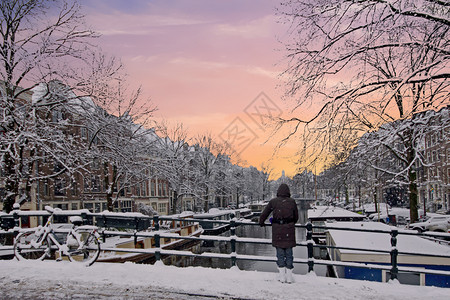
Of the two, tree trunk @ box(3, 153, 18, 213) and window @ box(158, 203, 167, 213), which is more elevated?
tree trunk @ box(3, 153, 18, 213)

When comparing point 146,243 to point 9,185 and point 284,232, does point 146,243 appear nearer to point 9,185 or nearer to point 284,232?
point 9,185

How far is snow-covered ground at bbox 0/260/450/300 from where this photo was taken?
5.61 m

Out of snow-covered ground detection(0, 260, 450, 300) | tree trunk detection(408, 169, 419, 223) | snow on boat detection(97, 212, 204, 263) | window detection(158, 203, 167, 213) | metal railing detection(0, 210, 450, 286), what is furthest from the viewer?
window detection(158, 203, 167, 213)

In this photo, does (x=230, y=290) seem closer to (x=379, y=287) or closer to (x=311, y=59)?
(x=379, y=287)

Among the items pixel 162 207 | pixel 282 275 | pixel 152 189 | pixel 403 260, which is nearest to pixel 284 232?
pixel 282 275

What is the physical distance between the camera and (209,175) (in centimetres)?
4731

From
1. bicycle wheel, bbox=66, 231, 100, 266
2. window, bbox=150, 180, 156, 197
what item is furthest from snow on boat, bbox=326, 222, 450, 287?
window, bbox=150, 180, 156, 197

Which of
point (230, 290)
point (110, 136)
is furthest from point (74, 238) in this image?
point (110, 136)

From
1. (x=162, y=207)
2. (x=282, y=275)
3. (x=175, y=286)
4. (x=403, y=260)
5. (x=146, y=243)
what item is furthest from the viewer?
(x=162, y=207)

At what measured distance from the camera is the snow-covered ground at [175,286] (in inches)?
221

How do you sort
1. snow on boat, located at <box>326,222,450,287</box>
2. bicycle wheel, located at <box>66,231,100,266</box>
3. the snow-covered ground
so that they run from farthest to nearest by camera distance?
snow on boat, located at <box>326,222,450,287</box> → bicycle wheel, located at <box>66,231,100,266</box> → the snow-covered ground

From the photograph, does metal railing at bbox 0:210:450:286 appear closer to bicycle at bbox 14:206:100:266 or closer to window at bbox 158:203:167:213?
bicycle at bbox 14:206:100:266

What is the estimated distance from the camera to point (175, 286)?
19.9 ft

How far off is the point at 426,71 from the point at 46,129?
42.8 feet
